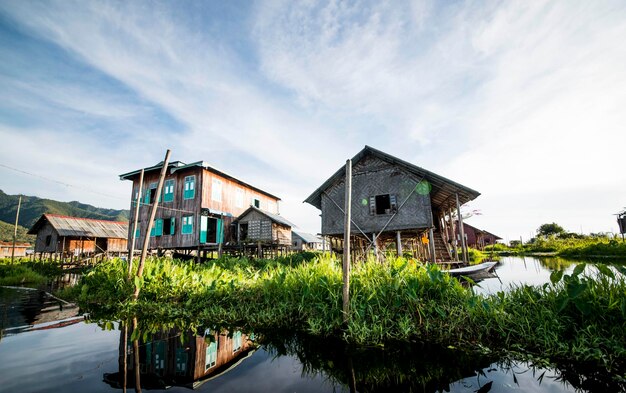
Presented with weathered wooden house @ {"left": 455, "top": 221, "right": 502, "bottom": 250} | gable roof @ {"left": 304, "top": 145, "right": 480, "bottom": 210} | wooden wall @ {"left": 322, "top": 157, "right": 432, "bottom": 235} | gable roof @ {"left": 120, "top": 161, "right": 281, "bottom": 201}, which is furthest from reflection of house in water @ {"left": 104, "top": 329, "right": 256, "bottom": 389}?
weathered wooden house @ {"left": 455, "top": 221, "right": 502, "bottom": 250}

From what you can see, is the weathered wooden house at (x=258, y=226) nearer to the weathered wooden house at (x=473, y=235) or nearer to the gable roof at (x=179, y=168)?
the gable roof at (x=179, y=168)

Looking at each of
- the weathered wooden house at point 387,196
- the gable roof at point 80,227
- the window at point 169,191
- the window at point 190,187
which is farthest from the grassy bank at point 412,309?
the gable roof at point 80,227

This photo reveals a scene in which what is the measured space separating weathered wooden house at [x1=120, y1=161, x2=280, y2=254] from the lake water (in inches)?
497

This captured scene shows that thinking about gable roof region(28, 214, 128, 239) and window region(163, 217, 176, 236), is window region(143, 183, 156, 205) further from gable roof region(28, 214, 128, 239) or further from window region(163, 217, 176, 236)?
gable roof region(28, 214, 128, 239)

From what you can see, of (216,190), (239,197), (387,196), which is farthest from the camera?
(239,197)

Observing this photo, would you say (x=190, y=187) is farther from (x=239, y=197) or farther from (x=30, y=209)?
(x=30, y=209)

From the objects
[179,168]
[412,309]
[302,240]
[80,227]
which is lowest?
[412,309]

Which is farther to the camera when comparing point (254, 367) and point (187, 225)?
point (187, 225)

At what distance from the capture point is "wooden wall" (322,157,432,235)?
12.4 metres

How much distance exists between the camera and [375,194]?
1351 centimetres

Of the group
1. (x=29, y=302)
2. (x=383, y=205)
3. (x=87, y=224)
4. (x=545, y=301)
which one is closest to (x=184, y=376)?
(x=545, y=301)

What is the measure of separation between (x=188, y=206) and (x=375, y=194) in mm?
12174

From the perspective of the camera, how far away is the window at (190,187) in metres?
17.9

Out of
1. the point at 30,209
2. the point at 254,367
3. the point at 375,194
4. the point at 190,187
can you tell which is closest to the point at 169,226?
the point at 190,187
